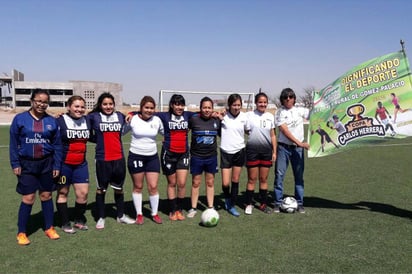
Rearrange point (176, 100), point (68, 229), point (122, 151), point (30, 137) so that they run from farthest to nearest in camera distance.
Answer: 1. point (176, 100)
2. point (122, 151)
3. point (68, 229)
4. point (30, 137)

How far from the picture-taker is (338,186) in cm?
740

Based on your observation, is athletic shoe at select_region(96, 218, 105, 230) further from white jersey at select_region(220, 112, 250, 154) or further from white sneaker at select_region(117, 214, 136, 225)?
white jersey at select_region(220, 112, 250, 154)

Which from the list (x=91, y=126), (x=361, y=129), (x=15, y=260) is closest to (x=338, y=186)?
(x=361, y=129)

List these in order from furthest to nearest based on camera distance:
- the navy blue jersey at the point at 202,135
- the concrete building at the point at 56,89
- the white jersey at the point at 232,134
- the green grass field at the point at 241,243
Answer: the concrete building at the point at 56,89
the white jersey at the point at 232,134
the navy blue jersey at the point at 202,135
the green grass field at the point at 241,243

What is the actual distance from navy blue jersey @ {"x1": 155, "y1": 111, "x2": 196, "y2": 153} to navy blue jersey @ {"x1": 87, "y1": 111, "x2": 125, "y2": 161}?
661 millimetres

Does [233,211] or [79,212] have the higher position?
[79,212]

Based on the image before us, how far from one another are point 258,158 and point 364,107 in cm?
181

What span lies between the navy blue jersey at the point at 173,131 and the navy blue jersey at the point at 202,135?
15cm

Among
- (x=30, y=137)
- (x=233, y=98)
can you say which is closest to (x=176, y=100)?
(x=233, y=98)

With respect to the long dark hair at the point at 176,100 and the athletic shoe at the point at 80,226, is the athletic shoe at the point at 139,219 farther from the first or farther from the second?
the long dark hair at the point at 176,100

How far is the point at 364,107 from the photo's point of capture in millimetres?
5164

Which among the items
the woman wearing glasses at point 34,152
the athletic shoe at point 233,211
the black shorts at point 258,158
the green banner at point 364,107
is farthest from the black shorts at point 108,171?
the green banner at point 364,107

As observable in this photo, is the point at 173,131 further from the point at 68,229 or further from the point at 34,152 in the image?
the point at 68,229

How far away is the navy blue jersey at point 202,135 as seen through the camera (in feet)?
17.0
